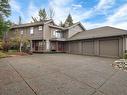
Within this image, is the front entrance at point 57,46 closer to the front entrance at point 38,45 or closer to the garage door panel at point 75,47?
the front entrance at point 38,45

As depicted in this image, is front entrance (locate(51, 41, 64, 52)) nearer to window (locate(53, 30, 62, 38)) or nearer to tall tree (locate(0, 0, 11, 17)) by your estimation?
window (locate(53, 30, 62, 38))

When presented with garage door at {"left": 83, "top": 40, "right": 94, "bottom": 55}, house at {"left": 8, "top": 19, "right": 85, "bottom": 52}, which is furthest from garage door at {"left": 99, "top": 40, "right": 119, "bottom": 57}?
house at {"left": 8, "top": 19, "right": 85, "bottom": 52}

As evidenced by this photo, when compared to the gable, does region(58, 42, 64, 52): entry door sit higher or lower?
lower

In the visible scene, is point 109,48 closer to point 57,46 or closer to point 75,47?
point 75,47

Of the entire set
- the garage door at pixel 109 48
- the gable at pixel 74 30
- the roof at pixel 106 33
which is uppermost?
the gable at pixel 74 30

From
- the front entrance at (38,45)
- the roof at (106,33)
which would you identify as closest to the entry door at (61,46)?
the front entrance at (38,45)

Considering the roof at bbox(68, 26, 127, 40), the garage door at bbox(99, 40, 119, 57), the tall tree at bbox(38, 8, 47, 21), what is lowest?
the garage door at bbox(99, 40, 119, 57)

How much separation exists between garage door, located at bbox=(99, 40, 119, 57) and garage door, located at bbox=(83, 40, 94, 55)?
1.58m

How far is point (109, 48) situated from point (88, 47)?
3935 mm

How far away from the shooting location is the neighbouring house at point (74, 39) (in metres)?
14.5

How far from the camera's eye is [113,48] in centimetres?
1445

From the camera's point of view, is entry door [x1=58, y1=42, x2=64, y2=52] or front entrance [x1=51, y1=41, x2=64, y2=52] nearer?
front entrance [x1=51, y1=41, x2=64, y2=52]

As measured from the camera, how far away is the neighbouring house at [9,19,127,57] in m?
14.5

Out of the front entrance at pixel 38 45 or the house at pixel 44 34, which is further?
the front entrance at pixel 38 45
